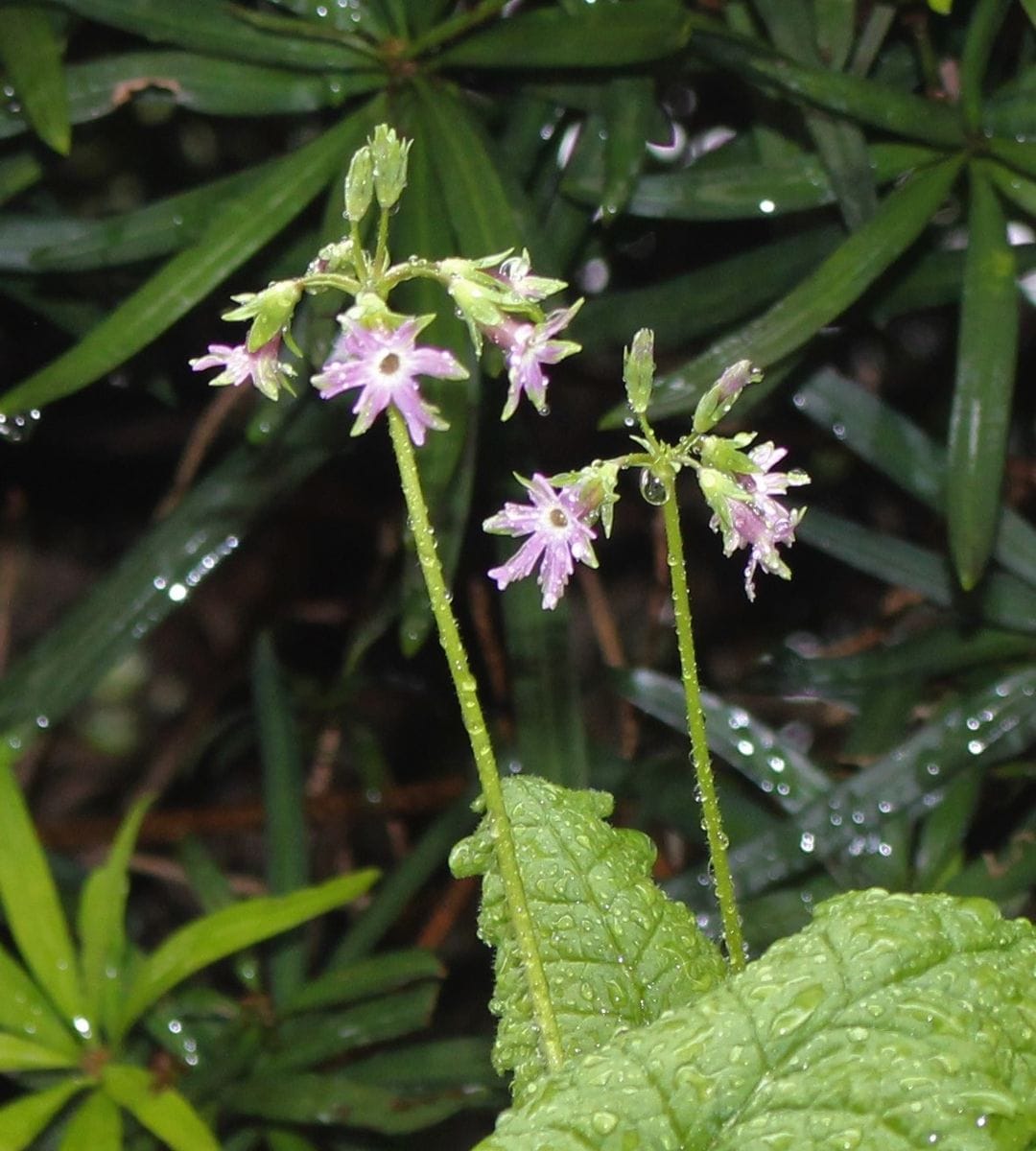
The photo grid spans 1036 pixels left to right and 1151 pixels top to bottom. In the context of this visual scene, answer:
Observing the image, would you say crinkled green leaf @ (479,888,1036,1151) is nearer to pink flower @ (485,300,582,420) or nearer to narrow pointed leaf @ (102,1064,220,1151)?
pink flower @ (485,300,582,420)

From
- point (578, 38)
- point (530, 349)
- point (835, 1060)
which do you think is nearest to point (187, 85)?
point (578, 38)

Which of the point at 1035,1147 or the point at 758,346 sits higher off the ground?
the point at 758,346

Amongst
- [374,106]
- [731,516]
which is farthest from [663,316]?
[731,516]

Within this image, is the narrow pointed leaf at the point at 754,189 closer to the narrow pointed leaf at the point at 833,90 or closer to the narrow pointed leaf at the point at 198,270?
the narrow pointed leaf at the point at 833,90

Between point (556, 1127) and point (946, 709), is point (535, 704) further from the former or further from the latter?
point (556, 1127)

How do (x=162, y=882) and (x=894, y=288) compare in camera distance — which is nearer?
(x=894, y=288)

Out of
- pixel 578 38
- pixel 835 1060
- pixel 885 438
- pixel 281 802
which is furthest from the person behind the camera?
pixel 281 802

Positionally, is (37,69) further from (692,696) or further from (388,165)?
(692,696)
